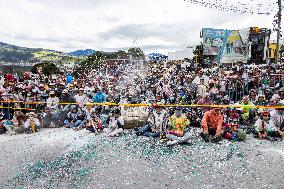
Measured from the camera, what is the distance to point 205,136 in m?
9.72

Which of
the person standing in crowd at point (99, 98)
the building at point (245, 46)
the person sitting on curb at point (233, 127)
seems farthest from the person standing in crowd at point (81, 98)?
the building at point (245, 46)

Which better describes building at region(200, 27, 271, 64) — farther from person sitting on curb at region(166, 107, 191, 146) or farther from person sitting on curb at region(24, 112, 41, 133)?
person sitting on curb at region(24, 112, 41, 133)

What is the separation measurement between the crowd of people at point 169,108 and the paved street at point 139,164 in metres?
0.63

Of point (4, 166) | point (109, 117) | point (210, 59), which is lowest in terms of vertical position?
point (4, 166)

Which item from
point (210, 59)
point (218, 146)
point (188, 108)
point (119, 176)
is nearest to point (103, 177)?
point (119, 176)

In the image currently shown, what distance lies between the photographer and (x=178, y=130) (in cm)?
989

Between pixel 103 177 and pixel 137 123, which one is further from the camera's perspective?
pixel 137 123

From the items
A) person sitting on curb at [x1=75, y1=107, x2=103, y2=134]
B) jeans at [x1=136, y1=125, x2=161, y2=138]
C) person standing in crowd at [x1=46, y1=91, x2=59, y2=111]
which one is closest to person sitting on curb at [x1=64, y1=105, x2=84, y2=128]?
person sitting on curb at [x1=75, y1=107, x2=103, y2=134]

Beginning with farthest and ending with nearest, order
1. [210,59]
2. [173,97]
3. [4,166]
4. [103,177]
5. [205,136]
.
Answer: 1. [210,59]
2. [173,97]
3. [205,136]
4. [4,166]
5. [103,177]

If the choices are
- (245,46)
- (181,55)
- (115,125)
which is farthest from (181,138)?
(181,55)

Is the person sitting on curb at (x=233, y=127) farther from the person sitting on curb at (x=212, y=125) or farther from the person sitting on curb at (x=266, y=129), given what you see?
the person sitting on curb at (x=266, y=129)

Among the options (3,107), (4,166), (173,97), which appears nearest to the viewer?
(4,166)

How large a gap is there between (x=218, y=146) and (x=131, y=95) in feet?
25.8

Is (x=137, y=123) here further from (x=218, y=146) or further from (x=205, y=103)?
(x=218, y=146)
